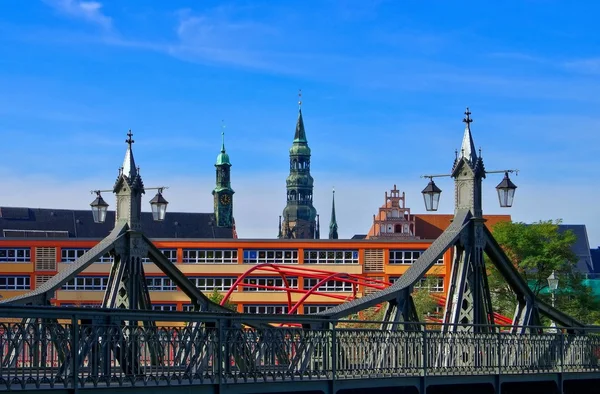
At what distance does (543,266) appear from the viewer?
84.1 meters

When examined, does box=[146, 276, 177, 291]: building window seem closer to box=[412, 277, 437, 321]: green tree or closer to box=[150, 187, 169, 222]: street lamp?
box=[412, 277, 437, 321]: green tree

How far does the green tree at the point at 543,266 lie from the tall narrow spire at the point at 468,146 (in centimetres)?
4342

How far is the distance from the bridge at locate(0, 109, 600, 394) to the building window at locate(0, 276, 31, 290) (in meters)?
81.4

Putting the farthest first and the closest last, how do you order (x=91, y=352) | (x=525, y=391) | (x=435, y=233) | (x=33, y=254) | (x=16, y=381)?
(x=435, y=233)
(x=33, y=254)
(x=525, y=391)
(x=91, y=352)
(x=16, y=381)

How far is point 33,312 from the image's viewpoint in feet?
69.3

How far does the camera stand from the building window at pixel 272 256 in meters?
115

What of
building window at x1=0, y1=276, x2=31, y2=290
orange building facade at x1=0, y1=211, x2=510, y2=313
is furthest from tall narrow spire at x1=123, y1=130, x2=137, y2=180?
building window at x1=0, y1=276, x2=31, y2=290

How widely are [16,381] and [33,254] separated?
A: 94156mm

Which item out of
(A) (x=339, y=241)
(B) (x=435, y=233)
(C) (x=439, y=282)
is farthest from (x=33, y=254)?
(B) (x=435, y=233)

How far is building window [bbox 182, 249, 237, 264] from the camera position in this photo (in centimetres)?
11462

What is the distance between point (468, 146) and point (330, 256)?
3268 inches

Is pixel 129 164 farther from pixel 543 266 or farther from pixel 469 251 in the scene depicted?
pixel 543 266

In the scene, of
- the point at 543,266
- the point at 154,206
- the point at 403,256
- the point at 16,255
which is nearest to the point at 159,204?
the point at 154,206

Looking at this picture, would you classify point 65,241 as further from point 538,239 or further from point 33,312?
point 33,312
